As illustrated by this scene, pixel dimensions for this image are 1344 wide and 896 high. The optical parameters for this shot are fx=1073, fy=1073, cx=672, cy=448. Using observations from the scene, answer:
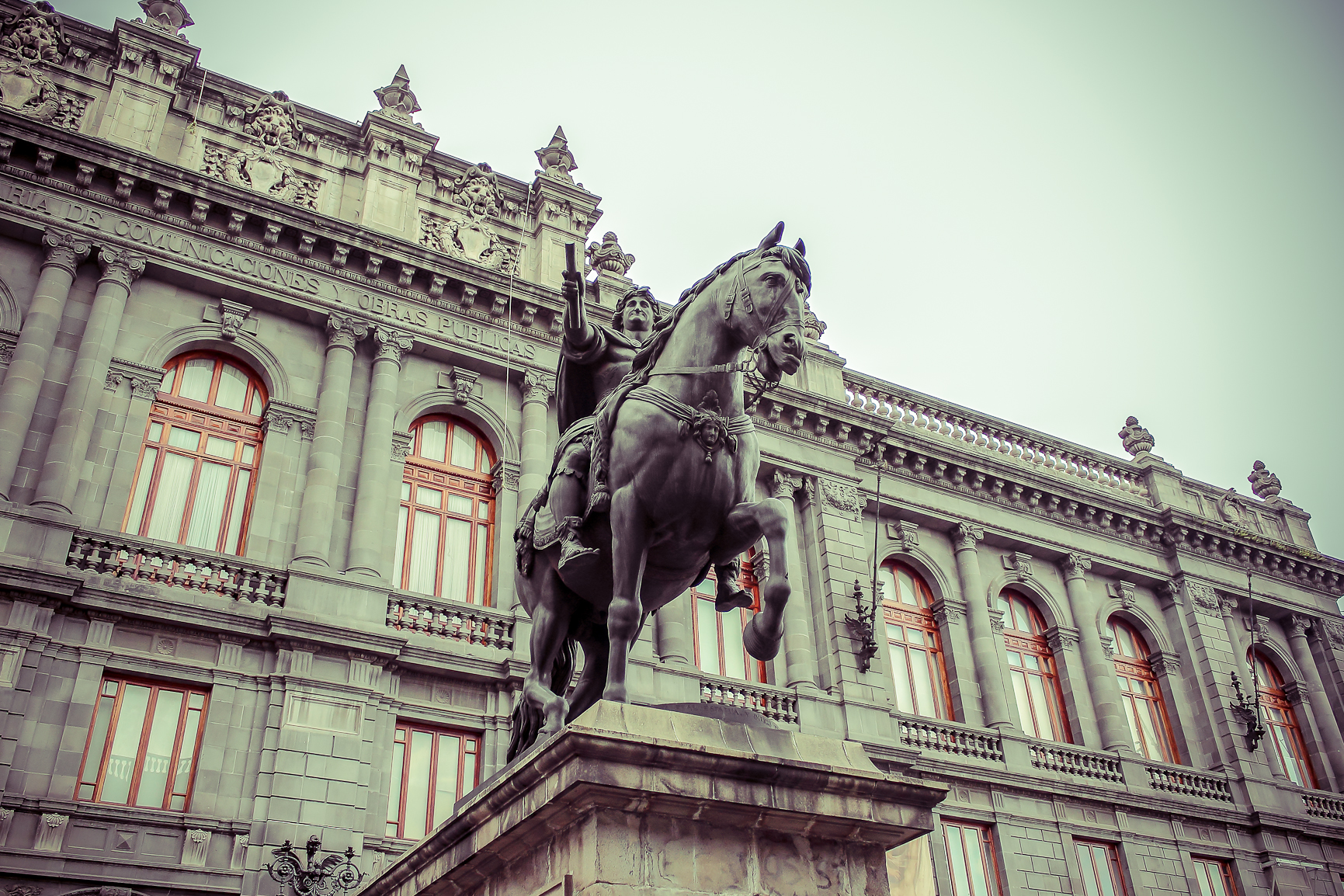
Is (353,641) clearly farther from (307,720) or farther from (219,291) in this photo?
(219,291)

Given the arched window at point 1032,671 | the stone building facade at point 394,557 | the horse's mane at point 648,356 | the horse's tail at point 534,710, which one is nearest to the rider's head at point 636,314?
the horse's mane at point 648,356

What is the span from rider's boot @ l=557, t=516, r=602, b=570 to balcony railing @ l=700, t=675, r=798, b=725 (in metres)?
13.3

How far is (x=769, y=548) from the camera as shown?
20.4ft

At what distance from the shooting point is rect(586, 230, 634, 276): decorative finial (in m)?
23.9

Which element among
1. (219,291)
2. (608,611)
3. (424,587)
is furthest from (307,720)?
(608,611)

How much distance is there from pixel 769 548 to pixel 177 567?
1303 cm

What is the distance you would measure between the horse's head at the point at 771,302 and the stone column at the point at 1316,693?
2885 cm

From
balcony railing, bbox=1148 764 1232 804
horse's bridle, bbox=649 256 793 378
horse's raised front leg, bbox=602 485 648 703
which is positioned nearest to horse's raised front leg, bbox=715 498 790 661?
horse's raised front leg, bbox=602 485 648 703

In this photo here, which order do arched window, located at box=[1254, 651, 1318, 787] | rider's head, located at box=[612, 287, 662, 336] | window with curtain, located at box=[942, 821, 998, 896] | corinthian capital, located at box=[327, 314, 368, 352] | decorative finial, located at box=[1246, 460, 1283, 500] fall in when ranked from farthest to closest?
decorative finial, located at box=[1246, 460, 1283, 500], arched window, located at box=[1254, 651, 1318, 787], window with curtain, located at box=[942, 821, 998, 896], corinthian capital, located at box=[327, 314, 368, 352], rider's head, located at box=[612, 287, 662, 336]

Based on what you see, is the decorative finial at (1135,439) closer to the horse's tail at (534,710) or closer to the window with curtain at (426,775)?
the window with curtain at (426,775)

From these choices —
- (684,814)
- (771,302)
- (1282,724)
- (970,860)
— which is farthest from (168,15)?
(1282,724)

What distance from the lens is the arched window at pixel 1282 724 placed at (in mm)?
28234

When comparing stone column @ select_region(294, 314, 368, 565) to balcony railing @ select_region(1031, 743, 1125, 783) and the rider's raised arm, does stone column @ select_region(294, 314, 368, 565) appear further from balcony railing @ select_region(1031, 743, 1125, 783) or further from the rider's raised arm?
balcony railing @ select_region(1031, 743, 1125, 783)

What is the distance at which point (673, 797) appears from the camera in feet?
17.2
